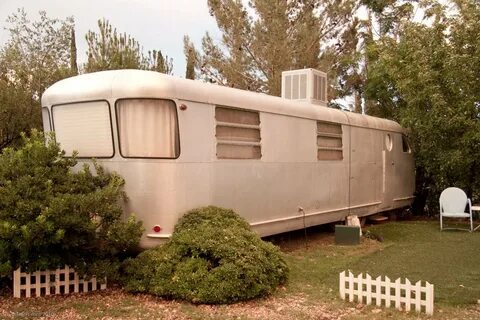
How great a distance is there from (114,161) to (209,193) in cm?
129

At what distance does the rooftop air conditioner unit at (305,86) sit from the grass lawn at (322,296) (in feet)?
9.24

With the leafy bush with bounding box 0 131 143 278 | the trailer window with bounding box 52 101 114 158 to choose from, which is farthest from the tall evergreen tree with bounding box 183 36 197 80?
the leafy bush with bounding box 0 131 143 278

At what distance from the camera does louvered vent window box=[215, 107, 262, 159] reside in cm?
686

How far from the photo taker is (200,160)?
21.1ft

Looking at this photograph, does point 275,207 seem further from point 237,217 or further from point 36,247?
point 36,247

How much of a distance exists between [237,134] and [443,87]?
664cm

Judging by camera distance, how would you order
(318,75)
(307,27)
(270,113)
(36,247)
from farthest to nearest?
(307,27), (318,75), (270,113), (36,247)

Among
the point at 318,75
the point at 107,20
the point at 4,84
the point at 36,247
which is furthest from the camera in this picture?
the point at 107,20

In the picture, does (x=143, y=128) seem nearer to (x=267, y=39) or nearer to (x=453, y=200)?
(x=453, y=200)

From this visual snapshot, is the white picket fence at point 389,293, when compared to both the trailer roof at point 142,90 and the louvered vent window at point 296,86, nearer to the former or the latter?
the trailer roof at point 142,90

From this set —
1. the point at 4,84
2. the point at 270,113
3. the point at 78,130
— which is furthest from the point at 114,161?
the point at 4,84

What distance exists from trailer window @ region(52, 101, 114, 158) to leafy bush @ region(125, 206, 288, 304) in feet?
4.52

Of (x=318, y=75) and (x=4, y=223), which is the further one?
(x=318, y=75)

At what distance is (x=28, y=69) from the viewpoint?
42.9 ft
